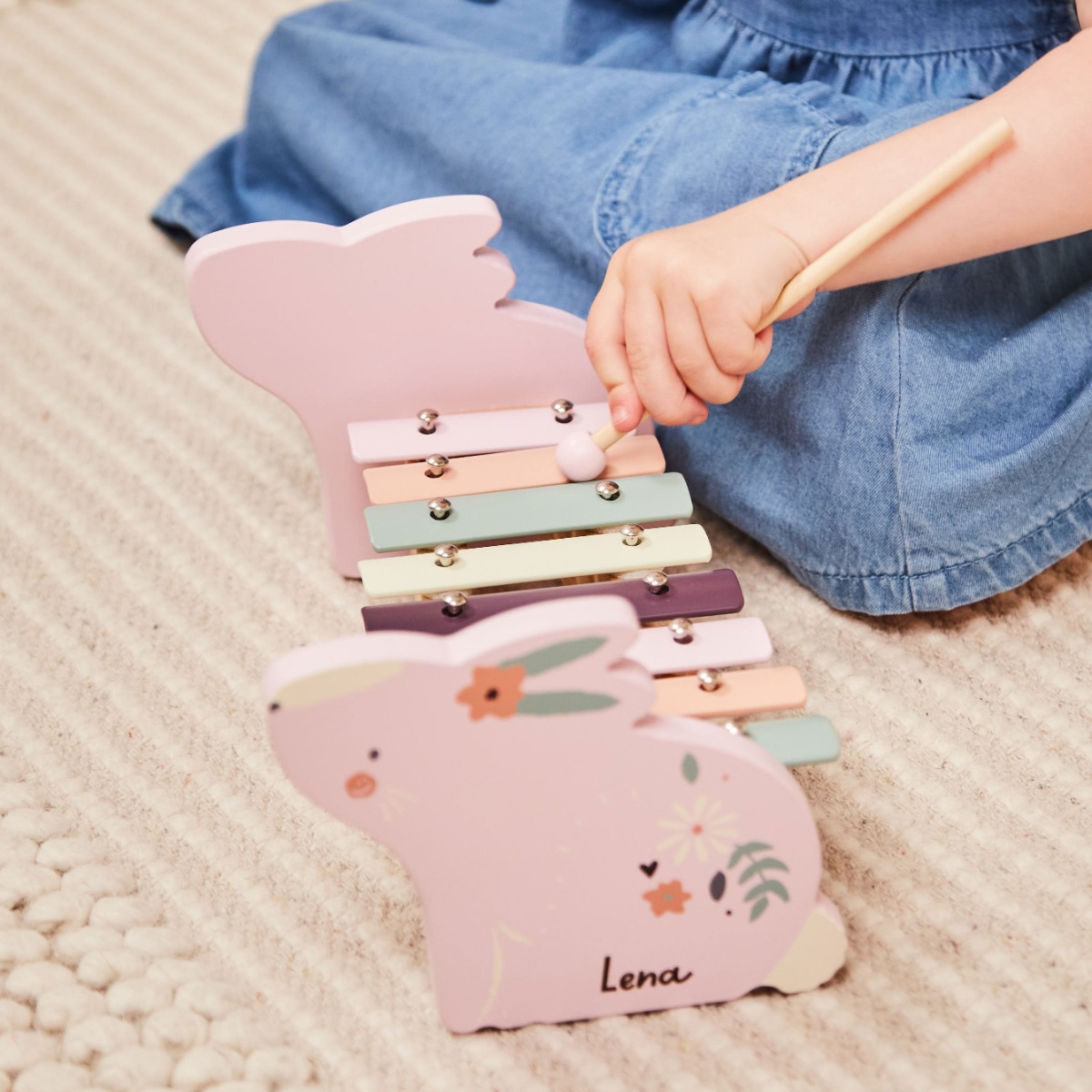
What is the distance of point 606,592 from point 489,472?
4.6 inches

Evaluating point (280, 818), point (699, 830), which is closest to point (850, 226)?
point (699, 830)

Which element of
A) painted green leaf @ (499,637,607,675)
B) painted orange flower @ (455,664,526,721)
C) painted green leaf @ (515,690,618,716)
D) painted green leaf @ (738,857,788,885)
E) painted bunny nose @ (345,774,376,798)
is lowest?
painted green leaf @ (738,857,788,885)

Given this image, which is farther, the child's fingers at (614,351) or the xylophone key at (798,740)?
the child's fingers at (614,351)

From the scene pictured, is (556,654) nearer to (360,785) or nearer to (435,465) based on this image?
(360,785)

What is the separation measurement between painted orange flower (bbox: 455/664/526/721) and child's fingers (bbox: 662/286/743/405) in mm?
249

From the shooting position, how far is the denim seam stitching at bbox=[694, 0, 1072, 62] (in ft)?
2.65

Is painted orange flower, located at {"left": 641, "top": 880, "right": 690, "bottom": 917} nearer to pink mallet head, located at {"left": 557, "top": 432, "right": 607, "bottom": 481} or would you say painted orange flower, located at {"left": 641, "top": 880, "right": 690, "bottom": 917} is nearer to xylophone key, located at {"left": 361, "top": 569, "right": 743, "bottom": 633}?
xylophone key, located at {"left": 361, "top": 569, "right": 743, "bottom": 633}

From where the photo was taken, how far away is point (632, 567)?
66cm

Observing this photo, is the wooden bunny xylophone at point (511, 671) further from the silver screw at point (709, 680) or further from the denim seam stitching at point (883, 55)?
the denim seam stitching at point (883, 55)

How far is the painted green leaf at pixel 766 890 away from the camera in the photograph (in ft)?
1.82

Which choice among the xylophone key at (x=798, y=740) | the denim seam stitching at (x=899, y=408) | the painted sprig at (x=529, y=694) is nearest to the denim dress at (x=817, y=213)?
the denim seam stitching at (x=899, y=408)

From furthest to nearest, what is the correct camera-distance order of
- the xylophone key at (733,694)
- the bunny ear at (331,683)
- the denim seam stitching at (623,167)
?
1. the denim seam stitching at (623,167)
2. the xylophone key at (733,694)
3. the bunny ear at (331,683)

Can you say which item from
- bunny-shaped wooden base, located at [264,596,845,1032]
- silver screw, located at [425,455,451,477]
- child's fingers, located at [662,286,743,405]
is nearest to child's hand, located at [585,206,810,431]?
child's fingers, located at [662,286,743,405]

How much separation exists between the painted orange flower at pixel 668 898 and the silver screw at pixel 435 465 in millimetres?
271
